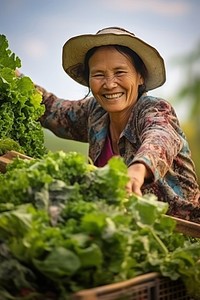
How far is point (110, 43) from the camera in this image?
3.72 m

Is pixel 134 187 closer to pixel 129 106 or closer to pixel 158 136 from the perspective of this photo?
pixel 158 136

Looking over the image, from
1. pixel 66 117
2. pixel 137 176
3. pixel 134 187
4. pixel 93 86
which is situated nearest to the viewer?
pixel 134 187

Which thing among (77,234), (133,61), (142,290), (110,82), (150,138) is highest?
(133,61)

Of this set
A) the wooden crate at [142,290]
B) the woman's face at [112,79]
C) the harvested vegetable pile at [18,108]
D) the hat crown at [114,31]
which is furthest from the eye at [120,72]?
the wooden crate at [142,290]

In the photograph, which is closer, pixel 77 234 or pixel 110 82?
pixel 77 234

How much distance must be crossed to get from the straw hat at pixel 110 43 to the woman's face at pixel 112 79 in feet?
0.21

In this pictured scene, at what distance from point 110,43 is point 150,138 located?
2.38ft

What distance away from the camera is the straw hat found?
3717 mm

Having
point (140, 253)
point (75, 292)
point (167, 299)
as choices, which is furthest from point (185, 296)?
point (75, 292)

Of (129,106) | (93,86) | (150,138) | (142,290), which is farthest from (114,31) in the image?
(142,290)

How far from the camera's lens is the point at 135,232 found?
2.11 metres

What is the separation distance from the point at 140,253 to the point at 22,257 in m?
0.42

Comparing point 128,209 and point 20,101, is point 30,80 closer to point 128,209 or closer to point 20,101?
point 20,101

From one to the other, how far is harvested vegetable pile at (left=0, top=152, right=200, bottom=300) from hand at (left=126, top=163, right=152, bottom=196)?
0.75 ft
